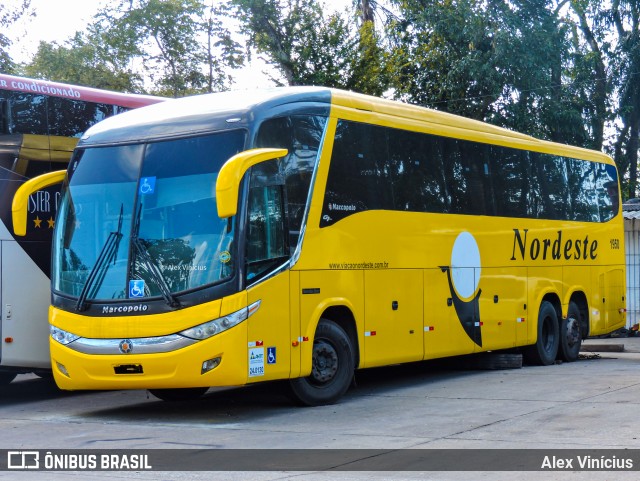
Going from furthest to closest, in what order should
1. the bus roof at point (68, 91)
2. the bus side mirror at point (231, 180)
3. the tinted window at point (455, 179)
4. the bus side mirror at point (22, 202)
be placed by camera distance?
the bus roof at point (68, 91)
the tinted window at point (455, 179)
the bus side mirror at point (22, 202)
the bus side mirror at point (231, 180)

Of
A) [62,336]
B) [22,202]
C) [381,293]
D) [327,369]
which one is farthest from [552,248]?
[22,202]

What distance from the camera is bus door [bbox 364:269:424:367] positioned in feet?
43.4

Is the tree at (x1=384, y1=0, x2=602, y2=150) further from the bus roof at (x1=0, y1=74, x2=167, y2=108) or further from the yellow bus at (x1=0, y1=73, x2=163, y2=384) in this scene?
the yellow bus at (x1=0, y1=73, x2=163, y2=384)

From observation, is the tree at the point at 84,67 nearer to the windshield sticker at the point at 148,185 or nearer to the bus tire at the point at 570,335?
the bus tire at the point at 570,335

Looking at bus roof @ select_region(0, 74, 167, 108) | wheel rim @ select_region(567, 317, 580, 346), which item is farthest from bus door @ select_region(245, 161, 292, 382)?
wheel rim @ select_region(567, 317, 580, 346)

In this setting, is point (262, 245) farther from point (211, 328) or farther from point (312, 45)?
point (312, 45)

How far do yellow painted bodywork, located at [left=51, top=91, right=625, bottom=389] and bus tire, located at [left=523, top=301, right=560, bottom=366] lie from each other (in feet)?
1.02

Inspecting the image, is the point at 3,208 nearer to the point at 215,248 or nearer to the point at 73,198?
the point at 73,198

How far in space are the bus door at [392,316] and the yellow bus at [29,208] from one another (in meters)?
4.31

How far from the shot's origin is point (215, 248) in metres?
11.1

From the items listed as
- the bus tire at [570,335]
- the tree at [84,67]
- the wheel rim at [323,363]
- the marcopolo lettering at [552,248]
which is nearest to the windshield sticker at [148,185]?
the wheel rim at [323,363]

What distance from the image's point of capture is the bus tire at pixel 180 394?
519 inches

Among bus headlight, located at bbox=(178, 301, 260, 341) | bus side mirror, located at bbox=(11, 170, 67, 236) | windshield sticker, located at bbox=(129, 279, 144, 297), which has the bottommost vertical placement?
bus headlight, located at bbox=(178, 301, 260, 341)

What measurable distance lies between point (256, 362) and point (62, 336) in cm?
232
